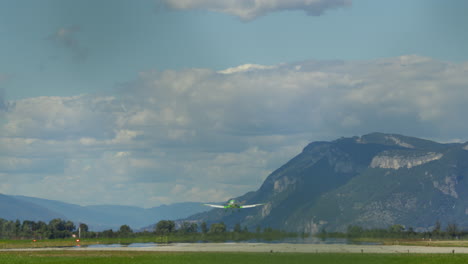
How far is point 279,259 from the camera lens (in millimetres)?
153625

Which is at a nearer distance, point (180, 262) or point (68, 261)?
point (180, 262)

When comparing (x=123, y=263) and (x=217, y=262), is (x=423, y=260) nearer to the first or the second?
(x=217, y=262)

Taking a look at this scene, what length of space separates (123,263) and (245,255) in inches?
1299

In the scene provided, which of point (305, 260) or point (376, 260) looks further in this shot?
point (376, 260)

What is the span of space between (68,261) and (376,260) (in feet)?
237

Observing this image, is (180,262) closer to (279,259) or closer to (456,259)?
(279,259)

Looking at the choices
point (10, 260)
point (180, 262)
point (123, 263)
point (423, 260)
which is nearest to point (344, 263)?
point (423, 260)

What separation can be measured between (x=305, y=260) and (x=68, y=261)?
57259 mm

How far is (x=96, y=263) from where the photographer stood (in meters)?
151

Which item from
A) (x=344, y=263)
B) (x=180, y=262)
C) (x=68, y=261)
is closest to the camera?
(x=344, y=263)

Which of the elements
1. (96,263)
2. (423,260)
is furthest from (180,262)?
(423,260)

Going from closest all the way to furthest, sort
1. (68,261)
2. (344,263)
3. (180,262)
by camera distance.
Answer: (344,263)
(180,262)
(68,261)

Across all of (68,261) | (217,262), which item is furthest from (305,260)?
(68,261)

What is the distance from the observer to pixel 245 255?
6668 inches
